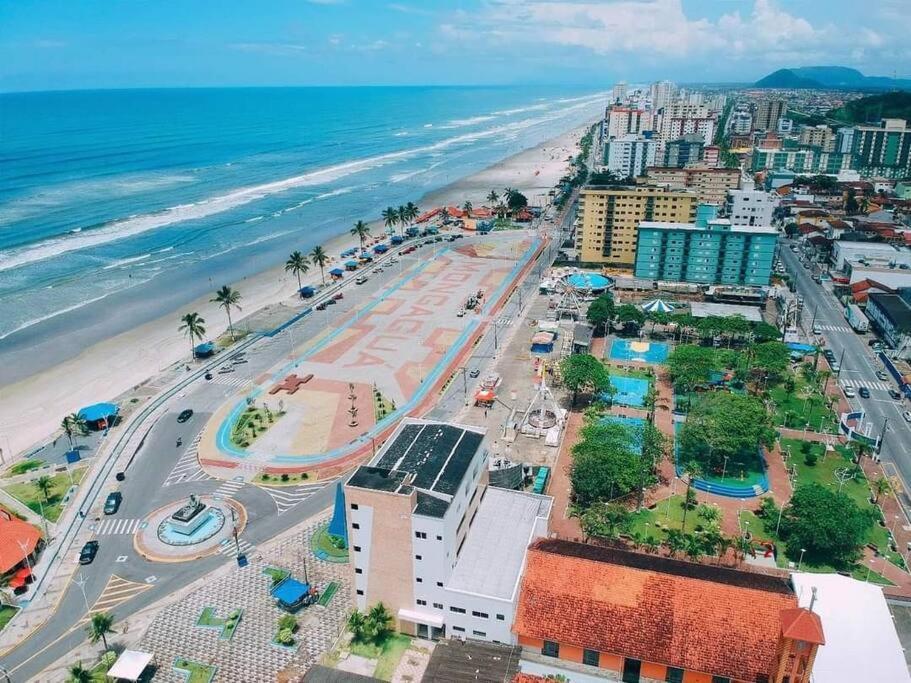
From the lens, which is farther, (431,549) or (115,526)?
(115,526)

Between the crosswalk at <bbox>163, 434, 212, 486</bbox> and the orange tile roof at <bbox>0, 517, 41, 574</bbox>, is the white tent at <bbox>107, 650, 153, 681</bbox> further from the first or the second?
the crosswalk at <bbox>163, 434, 212, 486</bbox>

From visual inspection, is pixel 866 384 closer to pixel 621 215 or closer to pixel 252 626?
pixel 621 215

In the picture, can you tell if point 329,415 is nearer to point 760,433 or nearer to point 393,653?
point 393,653

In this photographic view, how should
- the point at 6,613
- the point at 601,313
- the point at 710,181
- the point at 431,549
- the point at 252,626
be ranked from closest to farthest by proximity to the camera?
1. the point at 431,549
2. the point at 252,626
3. the point at 6,613
4. the point at 601,313
5. the point at 710,181

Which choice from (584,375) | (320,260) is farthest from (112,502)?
(320,260)

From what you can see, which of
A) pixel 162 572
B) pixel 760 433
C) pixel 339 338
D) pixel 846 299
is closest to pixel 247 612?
pixel 162 572

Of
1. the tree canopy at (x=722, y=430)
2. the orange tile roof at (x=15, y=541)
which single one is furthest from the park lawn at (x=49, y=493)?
the tree canopy at (x=722, y=430)

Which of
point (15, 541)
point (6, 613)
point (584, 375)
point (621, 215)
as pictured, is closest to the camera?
point (6, 613)
